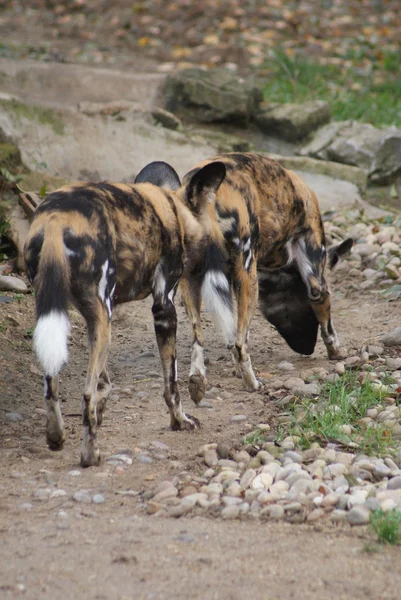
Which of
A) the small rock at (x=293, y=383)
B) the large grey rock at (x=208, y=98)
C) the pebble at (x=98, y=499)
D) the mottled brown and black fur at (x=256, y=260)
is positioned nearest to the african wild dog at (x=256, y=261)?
the mottled brown and black fur at (x=256, y=260)

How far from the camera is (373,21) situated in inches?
510

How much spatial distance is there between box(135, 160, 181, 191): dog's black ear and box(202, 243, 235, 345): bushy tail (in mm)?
329

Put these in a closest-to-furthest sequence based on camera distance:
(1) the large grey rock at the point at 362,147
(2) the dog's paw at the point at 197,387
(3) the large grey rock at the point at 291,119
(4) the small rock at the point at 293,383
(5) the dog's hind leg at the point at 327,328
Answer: (2) the dog's paw at the point at 197,387
(4) the small rock at the point at 293,383
(5) the dog's hind leg at the point at 327,328
(1) the large grey rock at the point at 362,147
(3) the large grey rock at the point at 291,119

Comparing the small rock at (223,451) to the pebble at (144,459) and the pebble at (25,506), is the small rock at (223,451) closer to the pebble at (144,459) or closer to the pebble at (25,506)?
the pebble at (144,459)

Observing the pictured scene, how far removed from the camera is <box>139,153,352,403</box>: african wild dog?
400 cm

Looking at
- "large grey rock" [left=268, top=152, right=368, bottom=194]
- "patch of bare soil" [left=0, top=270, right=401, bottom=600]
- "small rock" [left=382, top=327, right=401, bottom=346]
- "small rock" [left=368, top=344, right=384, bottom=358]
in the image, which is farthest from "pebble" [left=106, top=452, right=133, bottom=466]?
"large grey rock" [left=268, top=152, right=368, bottom=194]

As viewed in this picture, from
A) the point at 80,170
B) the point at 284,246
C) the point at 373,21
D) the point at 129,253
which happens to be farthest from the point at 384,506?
the point at 373,21

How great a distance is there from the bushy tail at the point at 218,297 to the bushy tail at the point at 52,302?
0.90 m

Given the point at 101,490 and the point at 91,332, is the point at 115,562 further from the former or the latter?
the point at 91,332

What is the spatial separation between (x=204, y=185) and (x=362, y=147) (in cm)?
458

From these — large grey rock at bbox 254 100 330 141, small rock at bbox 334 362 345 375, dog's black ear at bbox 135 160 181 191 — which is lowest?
large grey rock at bbox 254 100 330 141

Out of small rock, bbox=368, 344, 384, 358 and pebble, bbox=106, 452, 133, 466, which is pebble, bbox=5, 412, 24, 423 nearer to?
pebble, bbox=106, 452, 133, 466

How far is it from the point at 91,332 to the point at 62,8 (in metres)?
11.0

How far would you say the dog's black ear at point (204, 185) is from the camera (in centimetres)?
386
